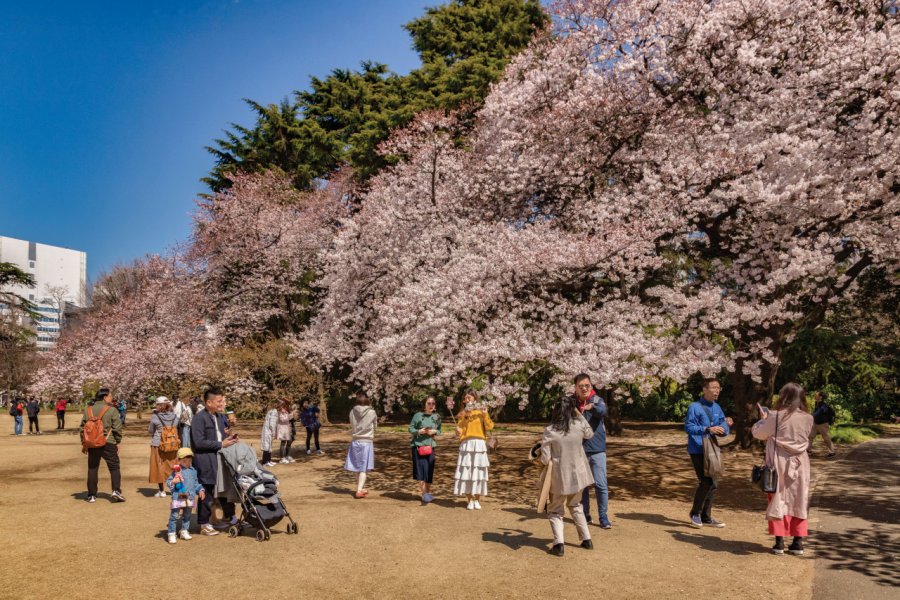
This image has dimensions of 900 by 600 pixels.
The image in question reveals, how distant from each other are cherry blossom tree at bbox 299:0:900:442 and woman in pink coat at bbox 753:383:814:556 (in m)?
2.87

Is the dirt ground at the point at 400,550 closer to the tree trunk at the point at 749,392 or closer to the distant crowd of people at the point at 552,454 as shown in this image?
the distant crowd of people at the point at 552,454

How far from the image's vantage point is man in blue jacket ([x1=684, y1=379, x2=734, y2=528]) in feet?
25.0

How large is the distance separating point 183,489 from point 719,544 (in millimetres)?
6483

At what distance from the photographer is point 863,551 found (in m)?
6.61

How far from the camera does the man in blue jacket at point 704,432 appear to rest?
7629 mm

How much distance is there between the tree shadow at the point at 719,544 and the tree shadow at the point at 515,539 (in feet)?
5.47

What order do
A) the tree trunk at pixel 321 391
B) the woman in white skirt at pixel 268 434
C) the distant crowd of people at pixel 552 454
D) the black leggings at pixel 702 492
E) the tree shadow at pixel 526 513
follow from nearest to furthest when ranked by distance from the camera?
the distant crowd of people at pixel 552 454 → the black leggings at pixel 702 492 → the tree shadow at pixel 526 513 → the woman in white skirt at pixel 268 434 → the tree trunk at pixel 321 391

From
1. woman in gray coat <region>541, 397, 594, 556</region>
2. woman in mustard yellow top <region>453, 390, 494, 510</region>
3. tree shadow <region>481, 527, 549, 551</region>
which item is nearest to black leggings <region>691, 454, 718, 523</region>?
woman in gray coat <region>541, 397, 594, 556</region>

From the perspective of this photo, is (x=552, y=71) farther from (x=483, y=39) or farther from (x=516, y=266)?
(x=483, y=39)

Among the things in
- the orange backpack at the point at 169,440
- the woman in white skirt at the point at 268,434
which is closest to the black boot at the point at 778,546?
the orange backpack at the point at 169,440

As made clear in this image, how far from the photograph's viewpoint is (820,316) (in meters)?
13.7

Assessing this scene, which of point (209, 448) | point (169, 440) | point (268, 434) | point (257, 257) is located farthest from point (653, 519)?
point (257, 257)

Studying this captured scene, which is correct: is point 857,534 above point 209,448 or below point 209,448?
below

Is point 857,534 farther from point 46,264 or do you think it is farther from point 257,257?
point 46,264
